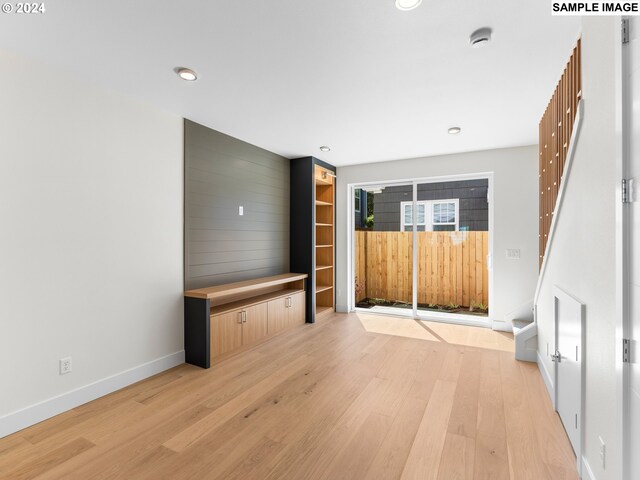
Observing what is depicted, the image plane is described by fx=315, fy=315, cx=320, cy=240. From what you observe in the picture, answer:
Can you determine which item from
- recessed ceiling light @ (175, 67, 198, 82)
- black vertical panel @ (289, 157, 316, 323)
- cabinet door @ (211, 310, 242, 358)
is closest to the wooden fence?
black vertical panel @ (289, 157, 316, 323)

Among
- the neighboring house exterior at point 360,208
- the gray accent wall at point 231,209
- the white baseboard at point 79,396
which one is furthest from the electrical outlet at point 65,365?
the neighboring house exterior at point 360,208

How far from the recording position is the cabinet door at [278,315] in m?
4.14

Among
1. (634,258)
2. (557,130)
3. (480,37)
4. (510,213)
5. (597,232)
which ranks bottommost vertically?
(634,258)

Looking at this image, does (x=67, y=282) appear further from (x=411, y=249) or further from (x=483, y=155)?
(x=483, y=155)

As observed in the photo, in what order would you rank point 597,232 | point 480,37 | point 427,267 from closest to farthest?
1. point 597,232
2. point 480,37
3. point 427,267

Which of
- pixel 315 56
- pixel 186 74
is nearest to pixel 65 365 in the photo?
pixel 186 74

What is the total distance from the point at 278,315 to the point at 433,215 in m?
2.88

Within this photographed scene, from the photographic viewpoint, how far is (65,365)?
2.41 m

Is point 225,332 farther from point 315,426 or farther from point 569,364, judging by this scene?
point 569,364

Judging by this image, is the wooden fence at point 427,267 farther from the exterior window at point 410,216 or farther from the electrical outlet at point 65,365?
the electrical outlet at point 65,365

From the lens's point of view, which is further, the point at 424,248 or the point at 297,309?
the point at 424,248

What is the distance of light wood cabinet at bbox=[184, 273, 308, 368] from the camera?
10.6 feet

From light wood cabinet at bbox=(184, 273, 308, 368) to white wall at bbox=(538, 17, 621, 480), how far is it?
2.96 m

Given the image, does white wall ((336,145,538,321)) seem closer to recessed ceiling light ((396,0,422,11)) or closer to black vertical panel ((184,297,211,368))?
recessed ceiling light ((396,0,422,11))
